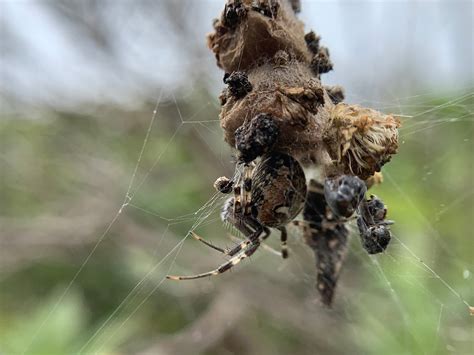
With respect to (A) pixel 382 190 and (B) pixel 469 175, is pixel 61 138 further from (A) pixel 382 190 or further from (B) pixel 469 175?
(B) pixel 469 175

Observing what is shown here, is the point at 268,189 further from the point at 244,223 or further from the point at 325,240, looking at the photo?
the point at 325,240

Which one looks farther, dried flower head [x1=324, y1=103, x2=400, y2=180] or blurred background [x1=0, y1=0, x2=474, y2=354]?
blurred background [x1=0, y1=0, x2=474, y2=354]

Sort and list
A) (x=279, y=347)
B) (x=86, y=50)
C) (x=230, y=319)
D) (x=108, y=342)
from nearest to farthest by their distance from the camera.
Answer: (x=108, y=342), (x=230, y=319), (x=279, y=347), (x=86, y=50)

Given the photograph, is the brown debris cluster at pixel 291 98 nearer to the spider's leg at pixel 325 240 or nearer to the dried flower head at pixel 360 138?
the dried flower head at pixel 360 138

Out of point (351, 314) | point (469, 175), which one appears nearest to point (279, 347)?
point (351, 314)

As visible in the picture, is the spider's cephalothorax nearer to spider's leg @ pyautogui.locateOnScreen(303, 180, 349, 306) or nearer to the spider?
the spider

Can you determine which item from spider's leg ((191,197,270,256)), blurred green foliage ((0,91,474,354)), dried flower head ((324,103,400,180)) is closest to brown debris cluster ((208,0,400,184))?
dried flower head ((324,103,400,180))

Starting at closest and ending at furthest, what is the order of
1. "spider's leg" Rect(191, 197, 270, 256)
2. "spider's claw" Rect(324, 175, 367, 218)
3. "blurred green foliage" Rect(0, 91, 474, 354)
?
"spider's claw" Rect(324, 175, 367, 218)
"spider's leg" Rect(191, 197, 270, 256)
"blurred green foliage" Rect(0, 91, 474, 354)
